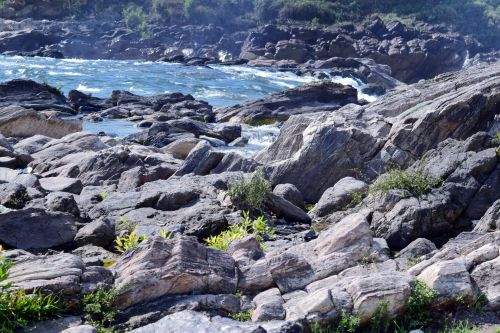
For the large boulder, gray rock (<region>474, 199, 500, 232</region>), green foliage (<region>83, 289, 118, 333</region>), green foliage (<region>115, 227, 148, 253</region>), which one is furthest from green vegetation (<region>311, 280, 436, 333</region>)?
the large boulder

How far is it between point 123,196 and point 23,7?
88874mm

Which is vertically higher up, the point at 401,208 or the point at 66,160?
the point at 401,208

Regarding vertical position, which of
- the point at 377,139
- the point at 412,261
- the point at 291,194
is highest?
the point at 412,261

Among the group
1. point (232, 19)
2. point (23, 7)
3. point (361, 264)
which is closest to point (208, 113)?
point (361, 264)

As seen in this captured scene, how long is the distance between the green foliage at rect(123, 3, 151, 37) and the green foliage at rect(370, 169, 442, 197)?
76.5 meters

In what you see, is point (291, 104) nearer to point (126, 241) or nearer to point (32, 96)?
point (32, 96)

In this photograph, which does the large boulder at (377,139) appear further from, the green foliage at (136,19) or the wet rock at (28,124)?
the green foliage at (136,19)

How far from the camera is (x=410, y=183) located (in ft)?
30.9

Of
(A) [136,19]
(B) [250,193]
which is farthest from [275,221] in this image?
(A) [136,19]

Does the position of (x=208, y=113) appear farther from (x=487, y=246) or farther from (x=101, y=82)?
(x=487, y=246)

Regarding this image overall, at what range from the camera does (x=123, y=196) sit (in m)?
11.2

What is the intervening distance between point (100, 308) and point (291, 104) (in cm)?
2367

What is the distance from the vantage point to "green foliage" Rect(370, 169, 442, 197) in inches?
367

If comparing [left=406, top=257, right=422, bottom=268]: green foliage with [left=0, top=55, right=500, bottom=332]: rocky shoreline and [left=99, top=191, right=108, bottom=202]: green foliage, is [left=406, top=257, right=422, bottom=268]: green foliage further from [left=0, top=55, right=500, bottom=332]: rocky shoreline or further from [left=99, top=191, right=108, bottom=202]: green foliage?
[left=99, top=191, right=108, bottom=202]: green foliage
